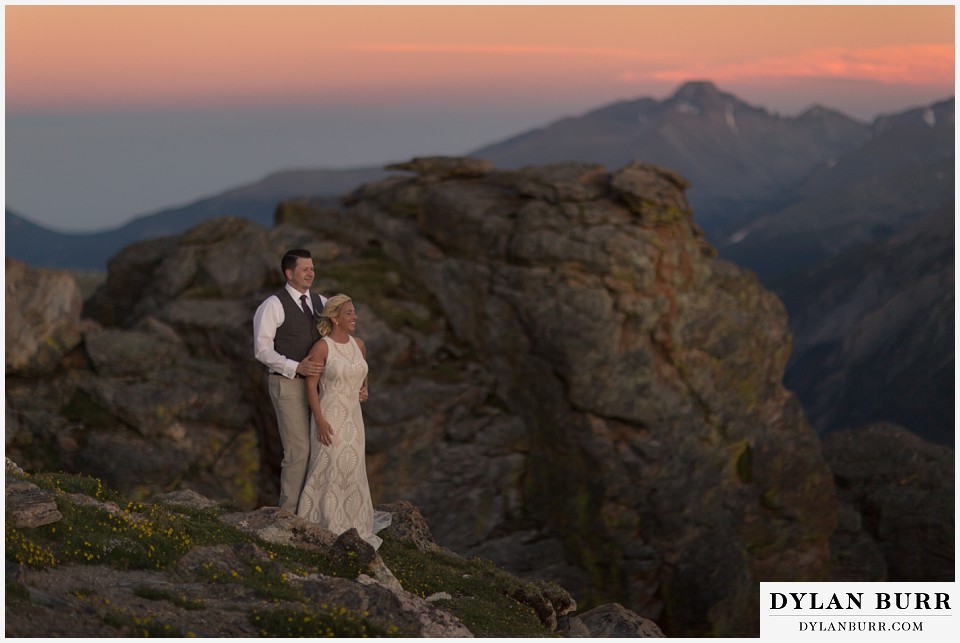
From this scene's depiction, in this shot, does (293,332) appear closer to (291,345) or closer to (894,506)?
(291,345)

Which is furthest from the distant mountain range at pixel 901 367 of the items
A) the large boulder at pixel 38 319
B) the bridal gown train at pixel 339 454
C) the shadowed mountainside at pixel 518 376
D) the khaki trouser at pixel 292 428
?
the khaki trouser at pixel 292 428

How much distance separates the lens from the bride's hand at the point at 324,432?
17656mm

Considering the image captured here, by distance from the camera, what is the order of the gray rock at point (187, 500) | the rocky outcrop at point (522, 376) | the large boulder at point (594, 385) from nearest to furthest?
the gray rock at point (187, 500) → the rocky outcrop at point (522, 376) → the large boulder at point (594, 385)

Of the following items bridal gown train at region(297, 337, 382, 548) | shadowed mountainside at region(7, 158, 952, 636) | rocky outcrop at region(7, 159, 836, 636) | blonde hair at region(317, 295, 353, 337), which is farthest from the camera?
rocky outcrop at region(7, 159, 836, 636)

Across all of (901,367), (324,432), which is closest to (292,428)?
(324,432)

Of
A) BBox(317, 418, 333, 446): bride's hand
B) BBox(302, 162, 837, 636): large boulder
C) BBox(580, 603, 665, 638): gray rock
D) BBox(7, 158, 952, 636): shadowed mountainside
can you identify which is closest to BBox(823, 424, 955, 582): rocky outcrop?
BBox(7, 158, 952, 636): shadowed mountainside

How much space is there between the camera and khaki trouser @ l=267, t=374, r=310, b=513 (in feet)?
58.2

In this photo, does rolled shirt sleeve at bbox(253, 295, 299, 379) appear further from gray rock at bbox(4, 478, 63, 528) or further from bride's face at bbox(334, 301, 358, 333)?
gray rock at bbox(4, 478, 63, 528)

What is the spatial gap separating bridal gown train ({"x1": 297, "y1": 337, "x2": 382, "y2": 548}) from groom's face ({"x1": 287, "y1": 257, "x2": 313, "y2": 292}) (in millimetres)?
1073

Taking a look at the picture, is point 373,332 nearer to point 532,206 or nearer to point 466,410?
point 466,410

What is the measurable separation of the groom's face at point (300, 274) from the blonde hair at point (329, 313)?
23.9 inches

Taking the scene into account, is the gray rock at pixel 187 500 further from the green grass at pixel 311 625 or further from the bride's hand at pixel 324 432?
the green grass at pixel 311 625

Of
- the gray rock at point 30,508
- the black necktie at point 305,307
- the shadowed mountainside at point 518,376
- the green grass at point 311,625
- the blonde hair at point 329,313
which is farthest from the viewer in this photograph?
the shadowed mountainside at point 518,376

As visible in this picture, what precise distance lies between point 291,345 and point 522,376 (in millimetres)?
30973
